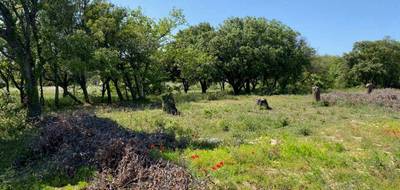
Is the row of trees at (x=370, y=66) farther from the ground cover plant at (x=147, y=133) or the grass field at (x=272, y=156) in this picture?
the grass field at (x=272, y=156)

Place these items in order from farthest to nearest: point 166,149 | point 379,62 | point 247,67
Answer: point 379,62 < point 247,67 < point 166,149

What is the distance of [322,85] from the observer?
66188 mm

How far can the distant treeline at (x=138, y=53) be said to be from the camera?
91.7 ft

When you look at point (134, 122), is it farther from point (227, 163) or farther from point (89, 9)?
point (89, 9)

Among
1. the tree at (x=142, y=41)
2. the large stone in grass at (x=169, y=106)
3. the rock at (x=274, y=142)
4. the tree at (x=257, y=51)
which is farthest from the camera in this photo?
the tree at (x=257, y=51)

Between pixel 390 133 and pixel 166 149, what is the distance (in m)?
9.15

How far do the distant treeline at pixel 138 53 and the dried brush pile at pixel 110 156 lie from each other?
24.8 ft

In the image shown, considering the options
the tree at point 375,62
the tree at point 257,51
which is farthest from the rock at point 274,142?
the tree at point 375,62

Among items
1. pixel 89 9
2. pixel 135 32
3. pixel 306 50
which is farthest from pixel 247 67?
pixel 89 9

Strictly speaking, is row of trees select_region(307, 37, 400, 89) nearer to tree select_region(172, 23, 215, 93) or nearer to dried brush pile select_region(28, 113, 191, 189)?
tree select_region(172, 23, 215, 93)

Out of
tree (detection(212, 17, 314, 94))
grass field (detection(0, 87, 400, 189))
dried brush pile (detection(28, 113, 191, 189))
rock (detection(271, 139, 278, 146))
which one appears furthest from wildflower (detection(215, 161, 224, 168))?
tree (detection(212, 17, 314, 94))

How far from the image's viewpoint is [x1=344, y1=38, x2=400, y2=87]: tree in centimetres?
6344

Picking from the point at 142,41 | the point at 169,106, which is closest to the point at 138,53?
the point at 142,41

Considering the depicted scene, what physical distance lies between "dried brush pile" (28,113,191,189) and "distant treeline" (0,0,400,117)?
7.55 metres
